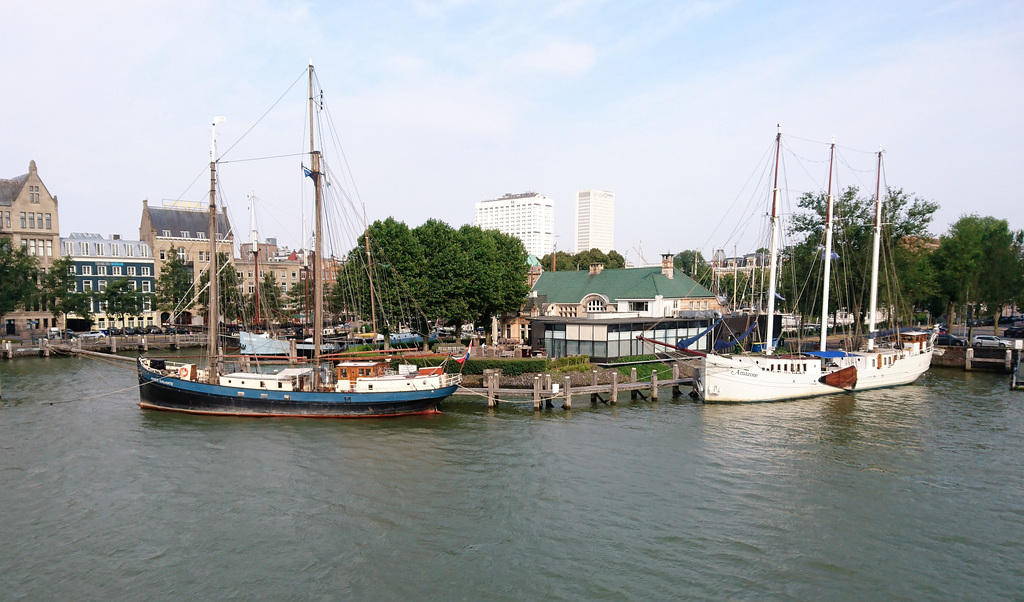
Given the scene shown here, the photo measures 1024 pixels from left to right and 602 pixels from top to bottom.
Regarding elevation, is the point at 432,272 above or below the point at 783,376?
above

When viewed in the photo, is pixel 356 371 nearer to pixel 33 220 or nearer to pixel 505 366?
pixel 505 366

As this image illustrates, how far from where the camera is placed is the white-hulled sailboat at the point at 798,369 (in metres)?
43.3

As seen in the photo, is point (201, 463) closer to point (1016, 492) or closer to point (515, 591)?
point (515, 591)

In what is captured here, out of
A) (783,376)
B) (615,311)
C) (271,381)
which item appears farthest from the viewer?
(615,311)

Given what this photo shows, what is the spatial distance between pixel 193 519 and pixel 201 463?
7.16 meters

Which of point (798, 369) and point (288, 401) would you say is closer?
point (288, 401)

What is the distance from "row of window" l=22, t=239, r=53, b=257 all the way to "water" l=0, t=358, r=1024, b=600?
57403 millimetres

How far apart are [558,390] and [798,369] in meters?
18.3

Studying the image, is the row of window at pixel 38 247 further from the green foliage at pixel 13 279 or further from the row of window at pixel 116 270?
the green foliage at pixel 13 279

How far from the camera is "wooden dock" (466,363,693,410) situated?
41.1m

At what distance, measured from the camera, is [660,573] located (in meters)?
19.5

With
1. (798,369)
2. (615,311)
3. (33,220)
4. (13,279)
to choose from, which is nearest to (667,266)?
(615,311)

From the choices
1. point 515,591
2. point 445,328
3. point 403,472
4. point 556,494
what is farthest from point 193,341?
point 515,591

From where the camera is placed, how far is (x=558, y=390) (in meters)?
41.6
